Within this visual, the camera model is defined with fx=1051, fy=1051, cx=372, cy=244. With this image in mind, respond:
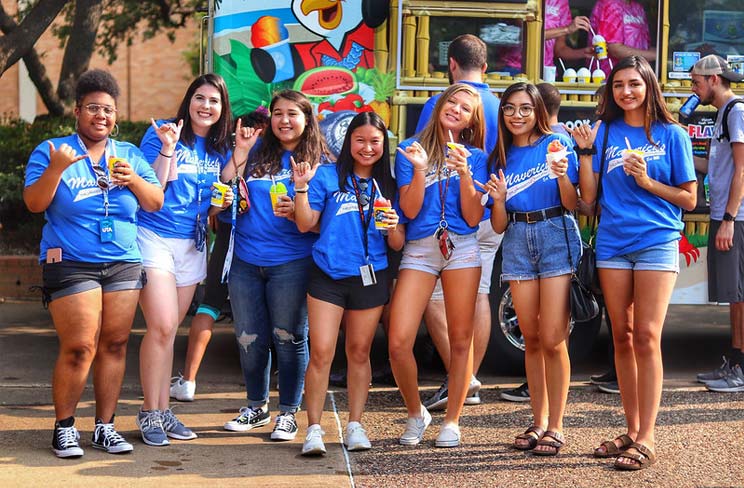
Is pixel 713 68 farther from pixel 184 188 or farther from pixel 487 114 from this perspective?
pixel 184 188

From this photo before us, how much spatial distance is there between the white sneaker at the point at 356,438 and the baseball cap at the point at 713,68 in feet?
10.8

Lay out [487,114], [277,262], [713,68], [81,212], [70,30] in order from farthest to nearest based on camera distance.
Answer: [70,30], [713,68], [487,114], [277,262], [81,212]

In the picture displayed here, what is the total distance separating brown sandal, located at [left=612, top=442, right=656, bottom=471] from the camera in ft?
Result: 16.7

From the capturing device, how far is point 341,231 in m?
5.33

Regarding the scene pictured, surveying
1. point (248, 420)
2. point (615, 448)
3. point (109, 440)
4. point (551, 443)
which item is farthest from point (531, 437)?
point (109, 440)

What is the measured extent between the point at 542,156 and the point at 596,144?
280 mm

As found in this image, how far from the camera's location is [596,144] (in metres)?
5.30

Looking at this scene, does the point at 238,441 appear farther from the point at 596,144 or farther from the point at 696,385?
the point at 696,385

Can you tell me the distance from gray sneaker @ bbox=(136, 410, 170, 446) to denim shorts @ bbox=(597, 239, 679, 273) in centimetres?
248

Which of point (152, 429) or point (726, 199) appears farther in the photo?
point (726, 199)


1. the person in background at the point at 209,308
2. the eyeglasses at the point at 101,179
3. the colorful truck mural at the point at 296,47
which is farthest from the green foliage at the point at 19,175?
the eyeglasses at the point at 101,179

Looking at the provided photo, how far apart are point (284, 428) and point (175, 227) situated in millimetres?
1209

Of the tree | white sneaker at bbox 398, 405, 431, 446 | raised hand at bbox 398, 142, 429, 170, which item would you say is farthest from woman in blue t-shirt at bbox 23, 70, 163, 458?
the tree

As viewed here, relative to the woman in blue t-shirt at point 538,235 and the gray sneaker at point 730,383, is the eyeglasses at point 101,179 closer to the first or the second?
the woman in blue t-shirt at point 538,235
